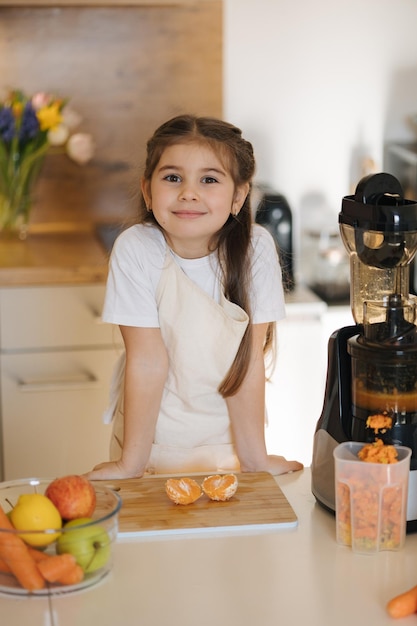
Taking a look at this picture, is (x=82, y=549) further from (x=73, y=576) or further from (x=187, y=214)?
(x=187, y=214)

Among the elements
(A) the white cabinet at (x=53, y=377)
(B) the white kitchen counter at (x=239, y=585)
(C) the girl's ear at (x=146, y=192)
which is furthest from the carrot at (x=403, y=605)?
(A) the white cabinet at (x=53, y=377)

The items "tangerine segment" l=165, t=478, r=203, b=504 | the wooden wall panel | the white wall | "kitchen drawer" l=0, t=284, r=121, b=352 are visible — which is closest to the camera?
"tangerine segment" l=165, t=478, r=203, b=504

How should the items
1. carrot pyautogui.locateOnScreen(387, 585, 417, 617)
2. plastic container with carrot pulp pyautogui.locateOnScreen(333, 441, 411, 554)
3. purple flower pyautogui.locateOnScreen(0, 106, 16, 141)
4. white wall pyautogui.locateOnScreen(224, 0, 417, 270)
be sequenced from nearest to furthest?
carrot pyautogui.locateOnScreen(387, 585, 417, 617), plastic container with carrot pulp pyautogui.locateOnScreen(333, 441, 411, 554), purple flower pyautogui.locateOnScreen(0, 106, 16, 141), white wall pyautogui.locateOnScreen(224, 0, 417, 270)

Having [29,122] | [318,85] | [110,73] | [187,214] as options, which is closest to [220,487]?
[187,214]

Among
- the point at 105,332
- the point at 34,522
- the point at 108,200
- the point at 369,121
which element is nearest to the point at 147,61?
the point at 108,200

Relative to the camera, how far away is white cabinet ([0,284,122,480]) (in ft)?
8.23

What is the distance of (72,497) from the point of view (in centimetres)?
108

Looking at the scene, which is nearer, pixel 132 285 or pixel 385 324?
pixel 385 324

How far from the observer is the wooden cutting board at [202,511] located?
3.95ft

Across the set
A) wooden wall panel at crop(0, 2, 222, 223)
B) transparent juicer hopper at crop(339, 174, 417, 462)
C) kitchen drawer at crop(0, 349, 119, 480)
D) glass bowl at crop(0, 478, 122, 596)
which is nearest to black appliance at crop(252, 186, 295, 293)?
wooden wall panel at crop(0, 2, 222, 223)

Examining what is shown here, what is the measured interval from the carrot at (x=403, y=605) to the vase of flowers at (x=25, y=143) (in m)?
1.94

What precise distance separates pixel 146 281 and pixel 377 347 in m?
0.46

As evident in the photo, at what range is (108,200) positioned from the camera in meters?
3.00

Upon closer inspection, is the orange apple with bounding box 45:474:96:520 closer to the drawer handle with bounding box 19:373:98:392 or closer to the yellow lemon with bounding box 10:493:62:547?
the yellow lemon with bounding box 10:493:62:547
